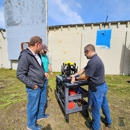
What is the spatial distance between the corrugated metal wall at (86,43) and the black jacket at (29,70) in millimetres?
5214

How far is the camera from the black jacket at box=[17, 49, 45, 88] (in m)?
1.27

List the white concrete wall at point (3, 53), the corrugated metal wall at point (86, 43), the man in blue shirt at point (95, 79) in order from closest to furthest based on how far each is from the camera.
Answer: the man in blue shirt at point (95, 79) < the corrugated metal wall at point (86, 43) < the white concrete wall at point (3, 53)

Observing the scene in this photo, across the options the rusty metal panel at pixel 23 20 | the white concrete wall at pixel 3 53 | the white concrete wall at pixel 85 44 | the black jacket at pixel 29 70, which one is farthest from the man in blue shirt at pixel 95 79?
the white concrete wall at pixel 3 53

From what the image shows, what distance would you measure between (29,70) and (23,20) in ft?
20.8

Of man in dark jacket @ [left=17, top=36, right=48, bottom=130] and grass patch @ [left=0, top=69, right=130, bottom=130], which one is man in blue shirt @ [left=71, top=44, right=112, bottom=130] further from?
man in dark jacket @ [left=17, top=36, right=48, bottom=130]

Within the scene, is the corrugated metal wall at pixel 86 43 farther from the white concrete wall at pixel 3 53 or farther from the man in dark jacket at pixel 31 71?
the man in dark jacket at pixel 31 71

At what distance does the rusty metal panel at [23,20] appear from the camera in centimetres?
608

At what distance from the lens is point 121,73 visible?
600 centimetres

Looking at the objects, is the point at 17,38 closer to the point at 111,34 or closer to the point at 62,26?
the point at 62,26

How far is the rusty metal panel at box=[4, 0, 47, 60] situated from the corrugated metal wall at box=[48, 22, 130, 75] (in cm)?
83

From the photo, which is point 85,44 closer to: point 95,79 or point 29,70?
point 95,79

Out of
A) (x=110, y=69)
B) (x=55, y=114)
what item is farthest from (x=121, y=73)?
(x=55, y=114)

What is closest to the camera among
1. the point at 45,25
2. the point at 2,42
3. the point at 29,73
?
the point at 29,73

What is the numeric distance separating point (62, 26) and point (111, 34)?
3.24 meters
